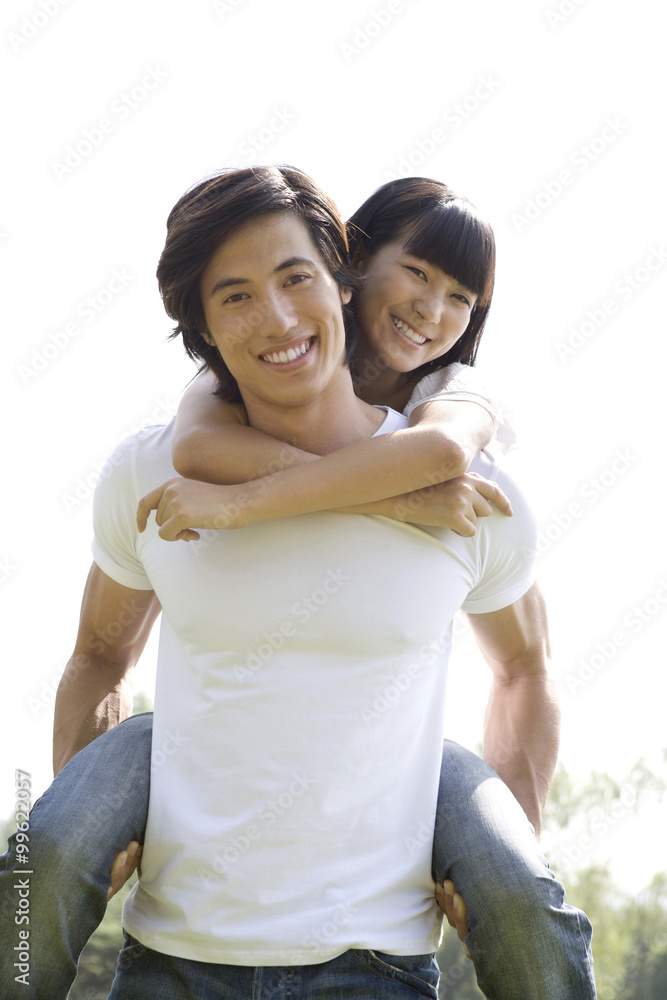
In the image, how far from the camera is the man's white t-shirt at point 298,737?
1.83 meters

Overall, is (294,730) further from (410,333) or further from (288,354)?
(410,333)

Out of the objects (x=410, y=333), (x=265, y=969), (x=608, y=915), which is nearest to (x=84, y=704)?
(x=265, y=969)

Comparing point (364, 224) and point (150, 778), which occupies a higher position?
point (364, 224)

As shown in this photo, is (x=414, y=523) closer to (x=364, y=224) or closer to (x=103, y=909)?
(x=103, y=909)

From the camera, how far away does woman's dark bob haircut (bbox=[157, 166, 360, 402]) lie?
2209 millimetres

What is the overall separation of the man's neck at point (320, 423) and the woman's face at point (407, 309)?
1.43ft

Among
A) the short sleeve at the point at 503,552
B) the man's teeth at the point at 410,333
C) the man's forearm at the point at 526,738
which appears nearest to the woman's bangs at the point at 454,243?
the man's teeth at the point at 410,333

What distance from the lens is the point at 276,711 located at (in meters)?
1.91

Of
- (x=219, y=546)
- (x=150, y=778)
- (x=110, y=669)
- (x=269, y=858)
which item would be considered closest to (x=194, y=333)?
(x=219, y=546)

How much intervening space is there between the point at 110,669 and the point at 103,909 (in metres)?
0.72

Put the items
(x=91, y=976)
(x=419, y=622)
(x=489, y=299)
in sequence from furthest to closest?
(x=91, y=976) → (x=489, y=299) → (x=419, y=622)

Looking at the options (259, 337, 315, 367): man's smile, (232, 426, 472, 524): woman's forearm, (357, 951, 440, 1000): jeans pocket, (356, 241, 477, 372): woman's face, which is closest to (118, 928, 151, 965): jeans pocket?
(357, 951, 440, 1000): jeans pocket

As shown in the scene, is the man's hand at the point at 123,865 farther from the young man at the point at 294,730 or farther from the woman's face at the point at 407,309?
the woman's face at the point at 407,309

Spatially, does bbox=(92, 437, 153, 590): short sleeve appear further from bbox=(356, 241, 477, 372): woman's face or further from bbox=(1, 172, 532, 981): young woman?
bbox=(356, 241, 477, 372): woman's face
